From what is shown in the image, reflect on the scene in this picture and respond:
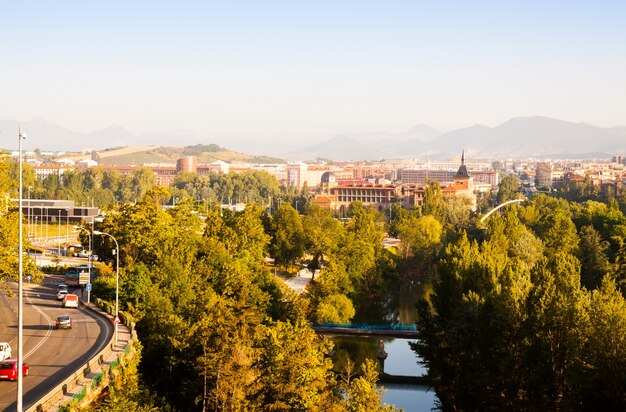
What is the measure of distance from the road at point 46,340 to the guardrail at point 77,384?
0.72 metres

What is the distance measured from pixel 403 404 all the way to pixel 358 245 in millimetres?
25244

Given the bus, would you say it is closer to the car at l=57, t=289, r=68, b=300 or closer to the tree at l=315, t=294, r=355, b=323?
the car at l=57, t=289, r=68, b=300

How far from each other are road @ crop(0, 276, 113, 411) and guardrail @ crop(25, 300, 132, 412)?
72cm

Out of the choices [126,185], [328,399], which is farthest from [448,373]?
[126,185]

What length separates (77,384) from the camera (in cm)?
2586

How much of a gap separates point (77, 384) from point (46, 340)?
9259mm

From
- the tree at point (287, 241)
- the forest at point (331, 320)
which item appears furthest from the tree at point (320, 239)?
the forest at point (331, 320)

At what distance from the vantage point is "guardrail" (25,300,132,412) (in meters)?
23.1

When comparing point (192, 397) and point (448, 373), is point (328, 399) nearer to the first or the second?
point (192, 397)

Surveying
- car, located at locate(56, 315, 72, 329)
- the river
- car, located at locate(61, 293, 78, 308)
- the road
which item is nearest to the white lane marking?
the road

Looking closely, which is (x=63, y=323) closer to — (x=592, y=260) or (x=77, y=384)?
(x=77, y=384)

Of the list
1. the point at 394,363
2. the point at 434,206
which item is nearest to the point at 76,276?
the point at 394,363

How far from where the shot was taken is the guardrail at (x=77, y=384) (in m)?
23.1

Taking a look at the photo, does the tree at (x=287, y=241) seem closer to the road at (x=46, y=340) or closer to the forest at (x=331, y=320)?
the forest at (x=331, y=320)
